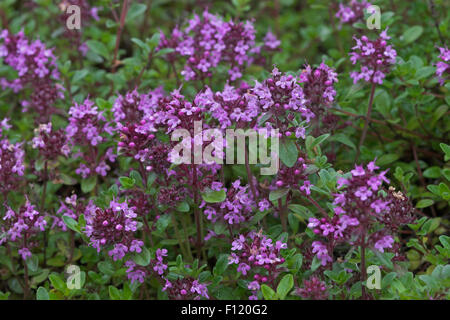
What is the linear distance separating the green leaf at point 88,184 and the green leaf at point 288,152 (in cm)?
130

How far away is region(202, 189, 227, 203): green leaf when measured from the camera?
2.63 m

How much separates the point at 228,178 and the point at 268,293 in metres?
1.41

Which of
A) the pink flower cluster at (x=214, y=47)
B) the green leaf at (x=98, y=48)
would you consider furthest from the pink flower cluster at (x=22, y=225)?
the green leaf at (x=98, y=48)

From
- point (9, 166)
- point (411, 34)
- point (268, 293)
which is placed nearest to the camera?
point (268, 293)

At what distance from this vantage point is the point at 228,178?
3771 mm

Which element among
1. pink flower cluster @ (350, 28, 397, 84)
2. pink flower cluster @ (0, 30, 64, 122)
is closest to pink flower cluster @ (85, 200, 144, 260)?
pink flower cluster @ (0, 30, 64, 122)

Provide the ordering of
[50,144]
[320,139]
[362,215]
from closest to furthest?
[362,215] → [320,139] → [50,144]

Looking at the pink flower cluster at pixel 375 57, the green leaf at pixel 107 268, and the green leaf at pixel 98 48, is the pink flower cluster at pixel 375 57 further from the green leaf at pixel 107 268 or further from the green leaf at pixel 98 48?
the green leaf at pixel 98 48

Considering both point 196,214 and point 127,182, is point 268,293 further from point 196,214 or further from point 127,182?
point 127,182

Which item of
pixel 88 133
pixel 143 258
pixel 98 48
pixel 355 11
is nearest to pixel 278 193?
pixel 143 258

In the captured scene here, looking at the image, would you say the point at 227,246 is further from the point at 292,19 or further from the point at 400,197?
the point at 292,19

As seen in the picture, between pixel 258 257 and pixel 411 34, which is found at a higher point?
pixel 411 34

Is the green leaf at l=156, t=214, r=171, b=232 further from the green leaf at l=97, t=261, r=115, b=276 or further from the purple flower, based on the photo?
the purple flower
